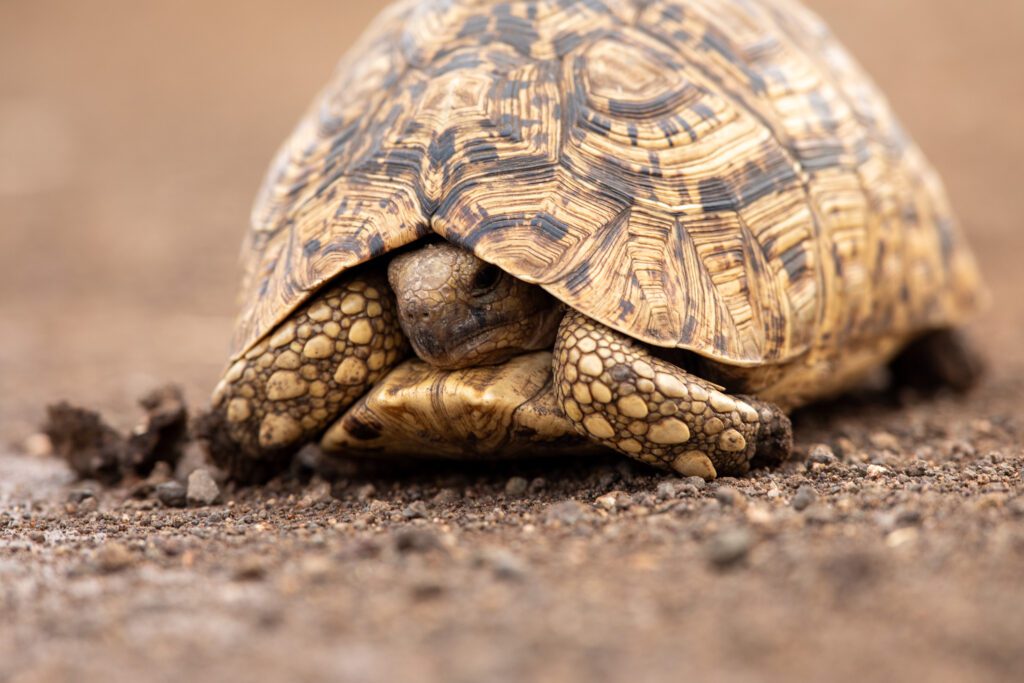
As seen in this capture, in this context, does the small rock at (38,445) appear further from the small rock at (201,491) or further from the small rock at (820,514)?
the small rock at (820,514)

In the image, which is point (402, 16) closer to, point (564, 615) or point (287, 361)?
point (287, 361)

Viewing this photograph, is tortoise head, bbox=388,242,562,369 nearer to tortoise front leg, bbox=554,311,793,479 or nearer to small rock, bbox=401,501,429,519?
tortoise front leg, bbox=554,311,793,479

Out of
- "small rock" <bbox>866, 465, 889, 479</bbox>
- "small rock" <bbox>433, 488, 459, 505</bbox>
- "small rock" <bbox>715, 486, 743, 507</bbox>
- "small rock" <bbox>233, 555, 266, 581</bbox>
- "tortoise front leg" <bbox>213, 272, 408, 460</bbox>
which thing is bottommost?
"small rock" <bbox>866, 465, 889, 479</bbox>

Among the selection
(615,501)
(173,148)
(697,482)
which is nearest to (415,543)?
(615,501)

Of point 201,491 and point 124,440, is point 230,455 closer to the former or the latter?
point 201,491

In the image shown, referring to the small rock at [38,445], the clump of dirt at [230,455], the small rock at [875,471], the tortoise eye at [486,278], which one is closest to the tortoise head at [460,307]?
the tortoise eye at [486,278]

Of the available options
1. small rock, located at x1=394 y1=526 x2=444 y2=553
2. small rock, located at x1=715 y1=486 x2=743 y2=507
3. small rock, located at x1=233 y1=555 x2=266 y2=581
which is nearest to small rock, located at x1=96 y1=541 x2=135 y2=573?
small rock, located at x1=233 y1=555 x2=266 y2=581
